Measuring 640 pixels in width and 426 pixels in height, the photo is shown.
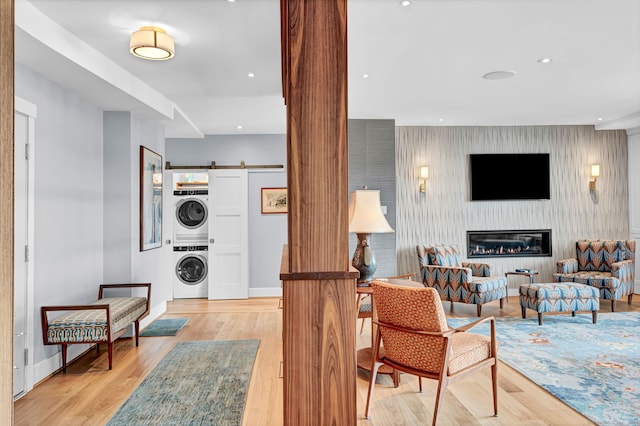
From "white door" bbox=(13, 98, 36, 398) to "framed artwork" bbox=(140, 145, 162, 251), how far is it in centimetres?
162

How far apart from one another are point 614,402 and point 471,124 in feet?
15.2

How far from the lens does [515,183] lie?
6.73 metres

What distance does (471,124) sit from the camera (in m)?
6.64

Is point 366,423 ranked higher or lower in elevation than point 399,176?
lower

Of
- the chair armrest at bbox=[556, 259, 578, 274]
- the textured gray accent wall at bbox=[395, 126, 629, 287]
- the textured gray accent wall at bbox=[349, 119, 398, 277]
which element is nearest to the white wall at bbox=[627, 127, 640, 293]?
the textured gray accent wall at bbox=[395, 126, 629, 287]

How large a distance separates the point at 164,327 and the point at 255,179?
2658 millimetres

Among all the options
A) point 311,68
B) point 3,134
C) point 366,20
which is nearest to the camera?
point 3,134

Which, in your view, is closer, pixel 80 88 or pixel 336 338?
pixel 336 338

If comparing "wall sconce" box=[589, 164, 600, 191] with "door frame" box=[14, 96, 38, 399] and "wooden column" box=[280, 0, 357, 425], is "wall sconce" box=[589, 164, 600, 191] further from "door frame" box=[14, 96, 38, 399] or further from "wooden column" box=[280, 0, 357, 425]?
"door frame" box=[14, 96, 38, 399]

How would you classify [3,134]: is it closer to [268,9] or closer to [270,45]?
[268,9]

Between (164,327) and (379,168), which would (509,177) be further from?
(164,327)

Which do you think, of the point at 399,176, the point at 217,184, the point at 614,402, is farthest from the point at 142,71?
the point at 614,402

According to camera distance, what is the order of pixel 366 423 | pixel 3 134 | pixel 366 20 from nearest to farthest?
pixel 3 134
pixel 366 423
pixel 366 20

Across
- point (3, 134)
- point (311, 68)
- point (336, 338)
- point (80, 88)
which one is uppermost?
point (80, 88)
